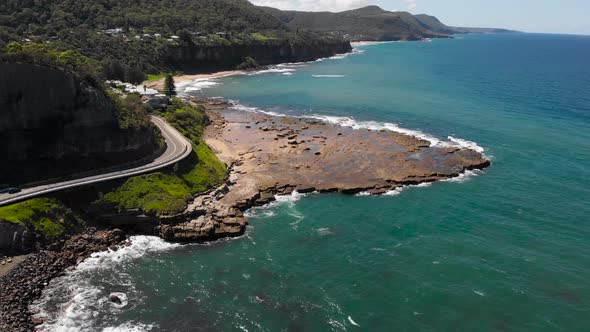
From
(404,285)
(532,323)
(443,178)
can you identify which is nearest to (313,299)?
(404,285)

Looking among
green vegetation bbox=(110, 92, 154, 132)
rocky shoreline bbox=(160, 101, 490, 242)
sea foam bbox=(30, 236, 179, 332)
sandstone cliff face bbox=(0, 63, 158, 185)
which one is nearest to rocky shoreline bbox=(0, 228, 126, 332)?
sea foam bbox=(30, 236, 179, 332)

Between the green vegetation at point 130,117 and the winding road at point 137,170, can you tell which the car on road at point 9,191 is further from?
the green vegetation at point 130,117

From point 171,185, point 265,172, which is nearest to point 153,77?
point 265,172

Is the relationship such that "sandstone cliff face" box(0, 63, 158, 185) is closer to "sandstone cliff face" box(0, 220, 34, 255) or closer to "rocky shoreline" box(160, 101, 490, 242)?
"sandstone cliff face" box(0, 220, 34, 255)

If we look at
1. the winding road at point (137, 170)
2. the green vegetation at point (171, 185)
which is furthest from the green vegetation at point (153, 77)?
the green vegetation at point (171, 185)

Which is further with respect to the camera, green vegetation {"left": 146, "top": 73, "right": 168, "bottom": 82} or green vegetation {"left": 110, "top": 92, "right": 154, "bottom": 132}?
green vegetation {"left": 146, "top": 73, "right": 168, "bottom": 82}

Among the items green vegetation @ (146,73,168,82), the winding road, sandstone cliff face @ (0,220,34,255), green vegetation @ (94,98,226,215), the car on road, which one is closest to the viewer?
sandstone cliff face @ (0,220,34,255)
